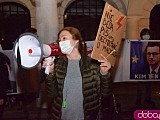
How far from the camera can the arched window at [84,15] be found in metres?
15.7

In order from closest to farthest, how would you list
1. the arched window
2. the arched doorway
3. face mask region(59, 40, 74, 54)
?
face mask region(59, 40, 74, 54)
the arched doorway
the arched window

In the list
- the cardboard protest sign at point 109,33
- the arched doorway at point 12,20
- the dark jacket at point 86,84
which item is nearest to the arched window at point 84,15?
the arched doorway at point 12,20

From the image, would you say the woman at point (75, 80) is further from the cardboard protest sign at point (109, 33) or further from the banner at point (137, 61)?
the banner at point (137, 61)

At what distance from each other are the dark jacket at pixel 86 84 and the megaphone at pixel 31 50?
0.51 ft

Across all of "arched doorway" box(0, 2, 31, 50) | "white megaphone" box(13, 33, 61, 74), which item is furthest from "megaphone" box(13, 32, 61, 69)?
"arched doorway" box(0, 2, 31, 50)

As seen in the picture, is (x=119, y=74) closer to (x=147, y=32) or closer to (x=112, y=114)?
(x=147, y=32)

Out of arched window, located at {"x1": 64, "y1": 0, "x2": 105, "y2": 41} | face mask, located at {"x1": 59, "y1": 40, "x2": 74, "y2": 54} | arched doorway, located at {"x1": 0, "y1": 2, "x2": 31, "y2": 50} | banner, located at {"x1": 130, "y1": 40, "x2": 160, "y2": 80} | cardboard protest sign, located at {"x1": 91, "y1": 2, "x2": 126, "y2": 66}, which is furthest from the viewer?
arched window, located at {"x1": 64, "y1": 0, "x2": 105, "y2": 41}

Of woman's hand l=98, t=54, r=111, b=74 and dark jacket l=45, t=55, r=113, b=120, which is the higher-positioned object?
woman's hand l=98, t=54, r=111, b=74

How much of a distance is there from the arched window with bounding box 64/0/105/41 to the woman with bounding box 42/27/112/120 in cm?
1202

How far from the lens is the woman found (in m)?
3.58

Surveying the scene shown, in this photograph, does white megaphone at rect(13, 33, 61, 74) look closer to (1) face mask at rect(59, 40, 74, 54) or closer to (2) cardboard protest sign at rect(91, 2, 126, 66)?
(1) face mask at rect(59, 40, 74, 54)

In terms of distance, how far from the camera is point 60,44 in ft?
11.7

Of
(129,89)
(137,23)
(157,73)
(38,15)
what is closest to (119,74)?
(157,73)

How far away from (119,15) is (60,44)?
0.79 meters
